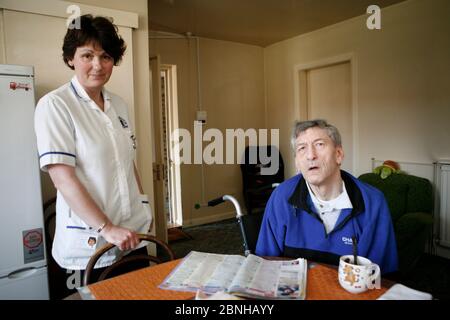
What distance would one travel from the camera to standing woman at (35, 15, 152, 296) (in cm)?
120

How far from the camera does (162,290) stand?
1.00 metres

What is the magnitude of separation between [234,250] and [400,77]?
8.23ft

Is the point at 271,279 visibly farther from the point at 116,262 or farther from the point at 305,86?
the point at 305,86

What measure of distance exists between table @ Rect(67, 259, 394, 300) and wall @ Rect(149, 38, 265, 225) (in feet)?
10.8

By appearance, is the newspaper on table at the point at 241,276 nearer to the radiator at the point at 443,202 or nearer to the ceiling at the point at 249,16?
the radiator at the point at 443,202

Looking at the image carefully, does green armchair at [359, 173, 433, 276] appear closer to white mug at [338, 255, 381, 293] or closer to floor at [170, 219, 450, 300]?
floor at [170, 219, 450, 300]

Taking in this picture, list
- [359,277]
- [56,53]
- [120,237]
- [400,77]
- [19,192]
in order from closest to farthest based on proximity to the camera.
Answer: [359,277], [120,237], [19,192], [56,53], [400,77]

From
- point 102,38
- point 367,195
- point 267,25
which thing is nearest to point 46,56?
point 102,38

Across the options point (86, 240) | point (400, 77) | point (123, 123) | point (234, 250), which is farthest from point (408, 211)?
point (86, 240)

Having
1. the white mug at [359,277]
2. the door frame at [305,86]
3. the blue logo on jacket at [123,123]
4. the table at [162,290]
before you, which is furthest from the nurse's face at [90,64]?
the door frame at [305,86]

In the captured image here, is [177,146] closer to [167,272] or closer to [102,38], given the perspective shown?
[102,38]

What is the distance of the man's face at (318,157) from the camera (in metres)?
1.35

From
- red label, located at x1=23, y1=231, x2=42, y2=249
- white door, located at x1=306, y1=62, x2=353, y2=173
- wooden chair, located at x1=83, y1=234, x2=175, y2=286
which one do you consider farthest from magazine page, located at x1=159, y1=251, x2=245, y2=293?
white door, located at x1=306, y1=62, x2=353, y2=173

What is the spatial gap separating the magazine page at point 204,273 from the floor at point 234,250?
4.56 feet
